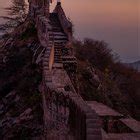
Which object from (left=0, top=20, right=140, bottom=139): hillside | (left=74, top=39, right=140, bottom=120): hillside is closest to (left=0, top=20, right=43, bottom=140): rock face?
(left=0, top=20, right=140, bottom=139): hillside

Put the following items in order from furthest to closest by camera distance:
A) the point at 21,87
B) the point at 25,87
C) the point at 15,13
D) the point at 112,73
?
the point at 112,73
the point at 15,13
the point at 21,87
the point at 25,87

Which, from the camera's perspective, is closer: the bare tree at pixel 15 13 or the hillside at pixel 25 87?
the hillside at pixel 25 87

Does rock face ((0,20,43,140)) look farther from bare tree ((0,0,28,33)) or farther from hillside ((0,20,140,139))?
bare tree ((0,0,28,33))

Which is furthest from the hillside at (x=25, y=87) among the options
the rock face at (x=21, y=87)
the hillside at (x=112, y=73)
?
the hillside at (x=112, y=73)

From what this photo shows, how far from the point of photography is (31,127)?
22.1 metres

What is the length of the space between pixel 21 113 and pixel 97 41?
36.0 m

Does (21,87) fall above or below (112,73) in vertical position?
above

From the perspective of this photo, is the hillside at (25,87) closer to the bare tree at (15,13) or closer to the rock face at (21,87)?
the rock face at (21,87)

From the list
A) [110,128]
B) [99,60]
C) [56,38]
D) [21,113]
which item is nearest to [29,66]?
[56,38]

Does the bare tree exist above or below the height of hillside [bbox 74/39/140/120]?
above

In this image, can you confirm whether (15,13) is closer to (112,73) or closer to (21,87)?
(112,73)

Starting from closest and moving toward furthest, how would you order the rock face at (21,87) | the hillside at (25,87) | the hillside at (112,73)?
1. the rock face at (21,87)
2. the hillside at (25,87)
3. the hillside at (112,73)

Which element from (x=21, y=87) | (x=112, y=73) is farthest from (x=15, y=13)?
(x=21, y=87)

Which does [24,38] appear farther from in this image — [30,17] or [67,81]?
[67,81]
